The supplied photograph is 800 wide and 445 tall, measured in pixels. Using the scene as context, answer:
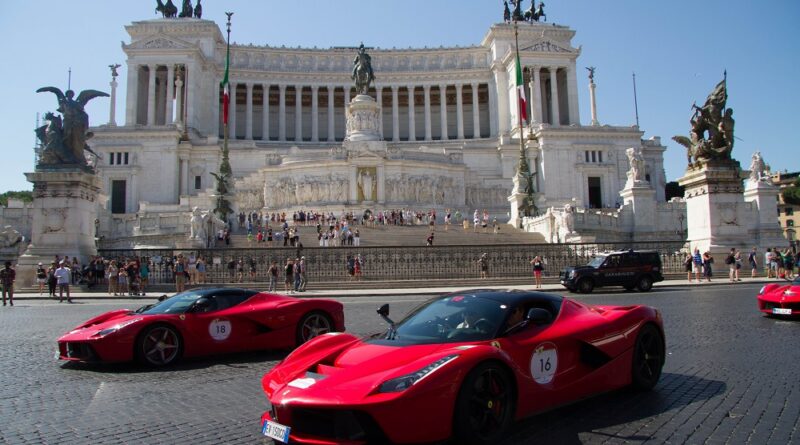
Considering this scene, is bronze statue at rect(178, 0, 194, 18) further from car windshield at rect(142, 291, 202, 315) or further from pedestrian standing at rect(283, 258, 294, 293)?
car windshield at rect(142, 291, 202, 315)

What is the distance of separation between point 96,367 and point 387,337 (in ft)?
18.3

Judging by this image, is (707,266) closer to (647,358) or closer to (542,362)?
(647,358)

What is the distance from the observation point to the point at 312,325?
33.3 ft

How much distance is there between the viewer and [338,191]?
54781mm

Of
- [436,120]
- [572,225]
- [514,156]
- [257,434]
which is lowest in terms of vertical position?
[257,434]

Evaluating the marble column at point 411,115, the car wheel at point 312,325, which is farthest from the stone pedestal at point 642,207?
the marble column at point 411,115

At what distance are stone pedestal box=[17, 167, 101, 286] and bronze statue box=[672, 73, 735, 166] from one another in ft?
91.6

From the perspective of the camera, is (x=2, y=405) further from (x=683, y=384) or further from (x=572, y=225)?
(x=572, y=225)

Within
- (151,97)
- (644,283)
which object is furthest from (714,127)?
(151,97)

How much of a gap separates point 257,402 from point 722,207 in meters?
26.7

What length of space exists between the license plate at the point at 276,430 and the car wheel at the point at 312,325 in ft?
16.4

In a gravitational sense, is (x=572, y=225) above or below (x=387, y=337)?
above

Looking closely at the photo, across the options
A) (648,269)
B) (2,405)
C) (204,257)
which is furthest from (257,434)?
(204,257)

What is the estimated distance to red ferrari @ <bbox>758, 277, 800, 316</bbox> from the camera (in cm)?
1262
